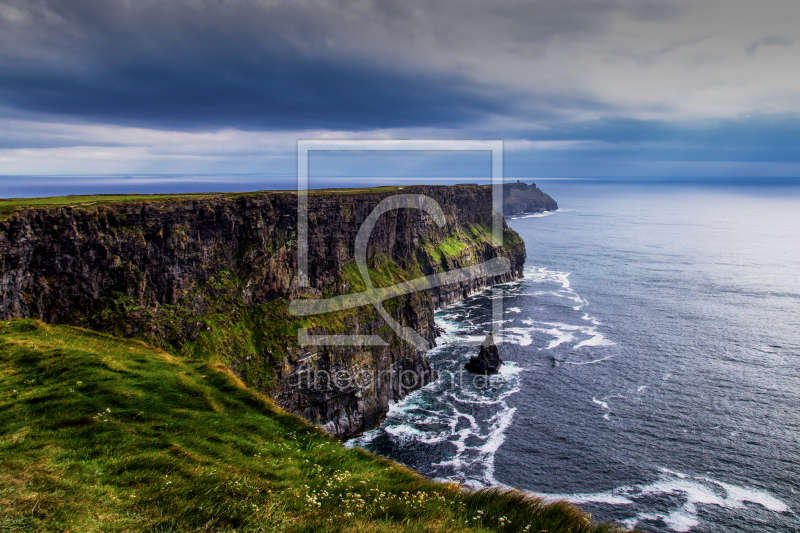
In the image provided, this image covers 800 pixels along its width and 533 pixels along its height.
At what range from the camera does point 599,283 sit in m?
148

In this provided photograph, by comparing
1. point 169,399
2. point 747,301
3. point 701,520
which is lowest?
point 701,520

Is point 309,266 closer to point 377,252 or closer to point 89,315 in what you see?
point 377,252

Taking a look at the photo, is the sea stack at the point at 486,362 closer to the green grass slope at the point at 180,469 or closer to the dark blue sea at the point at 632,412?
the dark blue sea at the point at 632,412

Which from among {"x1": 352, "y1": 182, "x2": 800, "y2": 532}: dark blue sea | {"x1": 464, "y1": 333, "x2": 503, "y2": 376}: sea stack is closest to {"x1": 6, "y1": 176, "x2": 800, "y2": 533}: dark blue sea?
{"x1": 352, "y1": 182, "x2": 800, "y2": 532}: dark blue sea

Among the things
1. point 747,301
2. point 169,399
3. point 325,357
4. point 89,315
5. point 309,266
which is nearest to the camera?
point 169,399

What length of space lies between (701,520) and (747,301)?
99881 millimetres

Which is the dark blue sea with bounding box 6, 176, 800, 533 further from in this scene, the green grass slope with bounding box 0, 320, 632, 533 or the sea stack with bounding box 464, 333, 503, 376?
the green grass slope with bounding box 0, 320, 632, 533

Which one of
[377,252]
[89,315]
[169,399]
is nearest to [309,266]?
A: [377,252]

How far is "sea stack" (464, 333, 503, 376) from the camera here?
276 feet

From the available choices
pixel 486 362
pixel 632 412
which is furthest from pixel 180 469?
pixel 486 362

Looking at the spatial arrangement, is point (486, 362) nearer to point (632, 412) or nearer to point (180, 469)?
point (632, 412)

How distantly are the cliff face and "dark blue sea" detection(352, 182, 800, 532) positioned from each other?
388 inches

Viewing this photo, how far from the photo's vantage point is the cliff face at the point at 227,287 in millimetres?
51062

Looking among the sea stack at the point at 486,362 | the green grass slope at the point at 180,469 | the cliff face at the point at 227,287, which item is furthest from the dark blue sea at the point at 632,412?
the green grass slope at the point at 180,469
